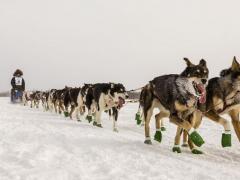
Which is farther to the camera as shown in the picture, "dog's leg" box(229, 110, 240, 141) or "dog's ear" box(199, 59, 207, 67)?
"dog's leg" box(229, 110, 240, 141)

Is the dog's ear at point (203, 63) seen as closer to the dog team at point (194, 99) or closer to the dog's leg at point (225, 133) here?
the dog team at point (194, 99)

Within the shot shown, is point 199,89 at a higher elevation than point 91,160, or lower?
higher

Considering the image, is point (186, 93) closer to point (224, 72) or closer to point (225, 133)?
point (225, 133)

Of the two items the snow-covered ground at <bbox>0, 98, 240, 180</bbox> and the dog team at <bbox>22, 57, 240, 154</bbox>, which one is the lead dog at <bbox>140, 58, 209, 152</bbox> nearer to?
the dog team at <bbox>22, 57, 240, 154</bbox>

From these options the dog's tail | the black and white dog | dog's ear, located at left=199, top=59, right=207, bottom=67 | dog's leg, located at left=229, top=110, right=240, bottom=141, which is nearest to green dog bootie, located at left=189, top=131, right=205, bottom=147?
dog's ear, located at left=199, top=59, right=207, bottom=67

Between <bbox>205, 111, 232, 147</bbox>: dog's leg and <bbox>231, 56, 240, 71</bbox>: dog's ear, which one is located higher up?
<bbox>231, 56, 240, 71</bbox>: dog's ear

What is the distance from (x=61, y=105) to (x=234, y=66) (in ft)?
36.6

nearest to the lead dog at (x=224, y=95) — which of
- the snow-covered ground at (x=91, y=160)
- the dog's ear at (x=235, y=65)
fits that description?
the dog's ear at (x=235, y=65)

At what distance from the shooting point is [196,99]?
6824 mm


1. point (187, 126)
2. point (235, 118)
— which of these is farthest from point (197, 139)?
point (235, 118)

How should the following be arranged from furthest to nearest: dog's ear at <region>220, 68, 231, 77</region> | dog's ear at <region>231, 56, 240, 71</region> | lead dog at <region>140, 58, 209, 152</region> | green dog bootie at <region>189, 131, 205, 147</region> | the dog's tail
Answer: the dog's tail → dog's ear at <region>220, 68, 231, 77</region> → dog's ear at <region>231, 56, 240, 71</region> → lead dog at <region>140, 58, 209, 152</region> → green dog bootie at <region>189, 131, 205, 147</region>

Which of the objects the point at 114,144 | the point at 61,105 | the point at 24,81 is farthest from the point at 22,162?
the point at 24,81

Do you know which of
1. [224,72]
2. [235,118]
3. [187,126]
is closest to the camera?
[187,126]

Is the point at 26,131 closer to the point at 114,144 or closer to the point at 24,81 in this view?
the point at 114,144
